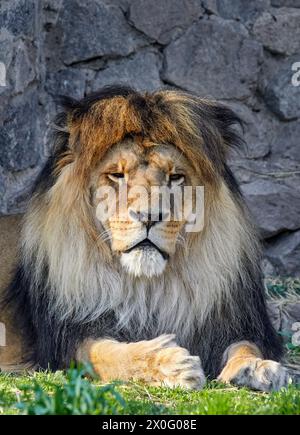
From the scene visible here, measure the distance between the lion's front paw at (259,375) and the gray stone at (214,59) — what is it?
2.72 metres

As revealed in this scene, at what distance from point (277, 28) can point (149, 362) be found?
3.21m

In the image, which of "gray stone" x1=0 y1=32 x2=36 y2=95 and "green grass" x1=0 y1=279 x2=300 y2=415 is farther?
"gray stone" x1=0 y1=32 x2=36 y2=95

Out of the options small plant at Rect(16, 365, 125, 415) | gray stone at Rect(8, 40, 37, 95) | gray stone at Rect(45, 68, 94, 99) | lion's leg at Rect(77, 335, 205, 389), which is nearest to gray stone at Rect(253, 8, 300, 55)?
gray stone at Rect(45, 68, 94, 99)

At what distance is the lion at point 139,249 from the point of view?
478 centimetres

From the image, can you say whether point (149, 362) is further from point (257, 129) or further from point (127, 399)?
point (257, 129)

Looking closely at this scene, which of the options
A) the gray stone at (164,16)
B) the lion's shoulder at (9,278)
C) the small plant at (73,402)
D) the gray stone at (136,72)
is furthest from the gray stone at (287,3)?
the small plant at (73,402)

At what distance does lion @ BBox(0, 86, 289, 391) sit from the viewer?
15.7 feet

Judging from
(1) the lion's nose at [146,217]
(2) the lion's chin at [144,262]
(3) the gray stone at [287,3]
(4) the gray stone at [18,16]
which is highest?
(3) the gray stone at [287,3]

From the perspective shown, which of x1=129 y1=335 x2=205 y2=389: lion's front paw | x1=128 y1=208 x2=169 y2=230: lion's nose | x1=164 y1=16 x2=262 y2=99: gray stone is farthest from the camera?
x1=164 y1=16 x2=262 y2=99: gray stone

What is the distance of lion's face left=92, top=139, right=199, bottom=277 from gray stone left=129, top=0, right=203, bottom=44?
219cm

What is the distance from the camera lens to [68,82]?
680cm

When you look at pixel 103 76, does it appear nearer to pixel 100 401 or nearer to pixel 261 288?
pixel 261 288

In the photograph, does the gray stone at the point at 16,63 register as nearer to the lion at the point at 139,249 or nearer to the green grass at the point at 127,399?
the lion at the point at 139,249

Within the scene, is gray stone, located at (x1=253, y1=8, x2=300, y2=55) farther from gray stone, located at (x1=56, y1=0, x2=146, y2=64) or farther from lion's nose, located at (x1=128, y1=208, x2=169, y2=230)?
lion's nose, located at (x1=128, y1=208, x2=169, y2=230)
